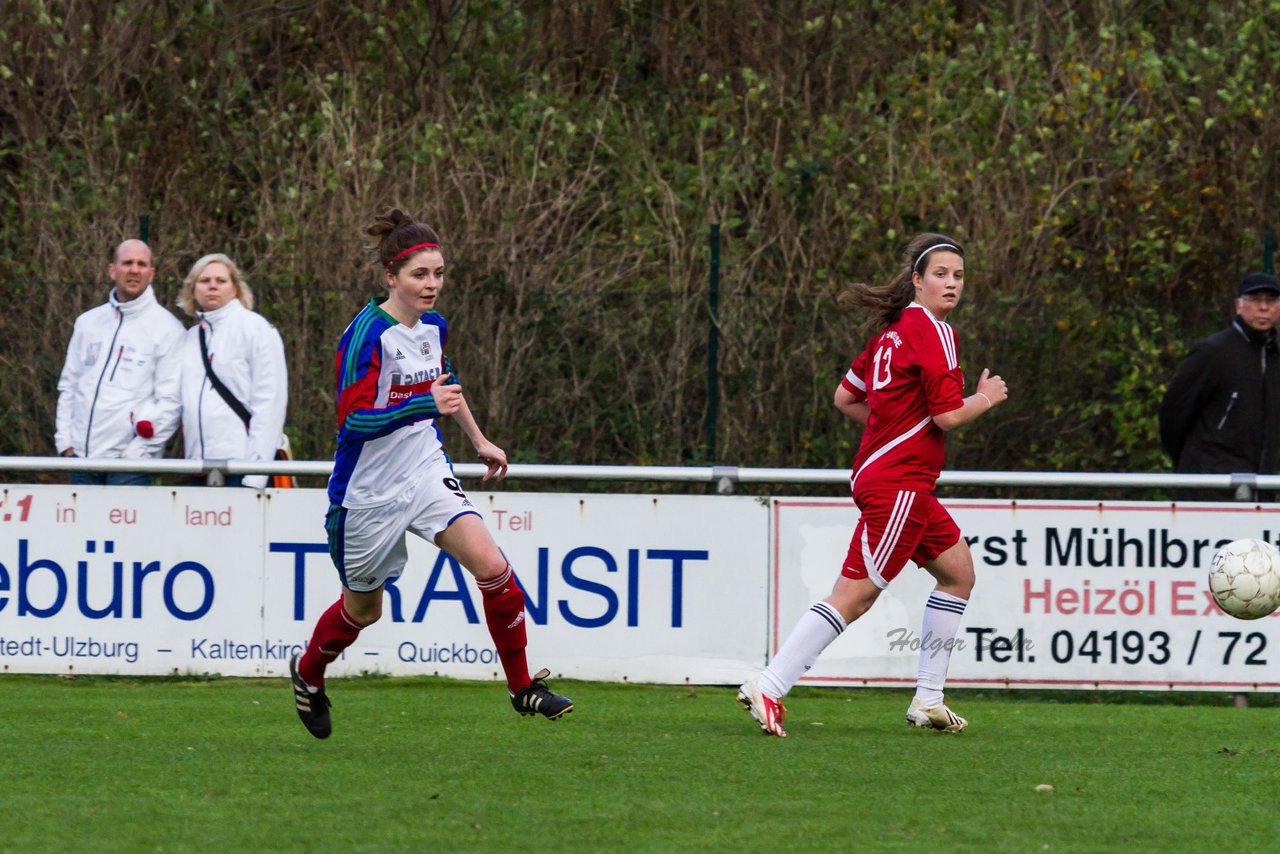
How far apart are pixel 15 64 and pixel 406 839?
13352mm

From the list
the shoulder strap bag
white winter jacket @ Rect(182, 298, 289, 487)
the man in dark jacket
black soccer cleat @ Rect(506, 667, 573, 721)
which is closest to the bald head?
white winter jacket @ Rect(182, 298, 289, 487)

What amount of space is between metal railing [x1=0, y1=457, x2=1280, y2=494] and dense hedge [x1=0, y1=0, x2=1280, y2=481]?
3215mm

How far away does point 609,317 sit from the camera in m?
12.7

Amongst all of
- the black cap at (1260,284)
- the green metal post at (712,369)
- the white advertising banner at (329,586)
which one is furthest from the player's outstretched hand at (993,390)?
the green metal post at (712,369)

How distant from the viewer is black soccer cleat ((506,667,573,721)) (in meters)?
6.84

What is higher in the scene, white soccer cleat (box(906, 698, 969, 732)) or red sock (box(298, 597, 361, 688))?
red sock (box(298, 597, 361, 688))

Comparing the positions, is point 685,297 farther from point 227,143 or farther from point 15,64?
point 15,64

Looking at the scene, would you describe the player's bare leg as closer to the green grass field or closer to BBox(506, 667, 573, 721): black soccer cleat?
BBox(506, 667, 573, 721): black soccer cleat

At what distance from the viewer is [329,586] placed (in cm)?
922

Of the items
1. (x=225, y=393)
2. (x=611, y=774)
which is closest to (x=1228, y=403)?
(x=611, y=774)

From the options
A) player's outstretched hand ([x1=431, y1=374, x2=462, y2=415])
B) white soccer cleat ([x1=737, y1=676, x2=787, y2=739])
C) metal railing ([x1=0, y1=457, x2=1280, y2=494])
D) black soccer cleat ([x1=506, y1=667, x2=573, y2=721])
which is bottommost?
white soccer cleat ([x1=737, y1=676, x2=787, y2=739])

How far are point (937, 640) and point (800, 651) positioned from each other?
2.06 feet

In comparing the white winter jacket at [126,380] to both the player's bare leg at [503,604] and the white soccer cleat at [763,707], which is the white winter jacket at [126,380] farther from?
the white soccer cleat at [763,707]

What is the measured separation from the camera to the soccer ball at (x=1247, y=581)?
307 inches
